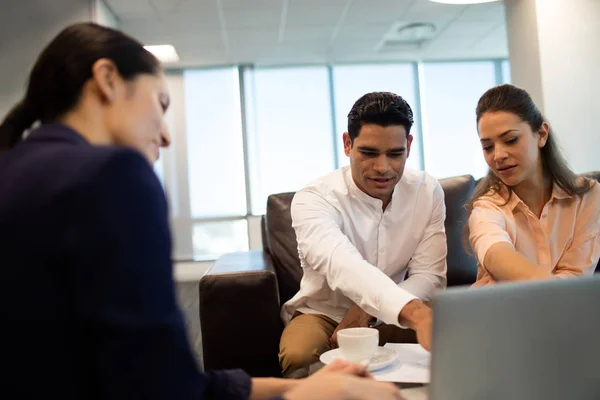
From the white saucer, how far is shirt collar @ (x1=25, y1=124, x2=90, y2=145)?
69 cm

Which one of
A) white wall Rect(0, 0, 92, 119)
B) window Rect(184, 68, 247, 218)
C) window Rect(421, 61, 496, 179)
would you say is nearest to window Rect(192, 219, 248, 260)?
window Rect(184, 68, 247, 218)

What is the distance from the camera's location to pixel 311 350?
5.29 ft

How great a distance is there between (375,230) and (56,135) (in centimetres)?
144

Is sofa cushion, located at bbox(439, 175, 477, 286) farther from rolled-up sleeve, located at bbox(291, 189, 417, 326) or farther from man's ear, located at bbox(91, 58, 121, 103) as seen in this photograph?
man's ear, located at bbox(91, 58, 121, 103)

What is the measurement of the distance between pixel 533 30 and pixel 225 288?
→ 347 centimetres

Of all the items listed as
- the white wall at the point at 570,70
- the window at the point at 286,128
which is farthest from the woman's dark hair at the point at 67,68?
the window at the point at 286,128

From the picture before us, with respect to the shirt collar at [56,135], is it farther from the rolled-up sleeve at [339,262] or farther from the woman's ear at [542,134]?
the woman's ear at [542,134]

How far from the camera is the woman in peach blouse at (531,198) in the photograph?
5.32 ft

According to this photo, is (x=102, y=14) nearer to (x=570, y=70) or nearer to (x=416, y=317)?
(x=570, y=70)

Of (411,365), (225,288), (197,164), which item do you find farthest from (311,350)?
(197,164)

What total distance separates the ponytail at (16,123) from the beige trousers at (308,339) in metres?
0.98

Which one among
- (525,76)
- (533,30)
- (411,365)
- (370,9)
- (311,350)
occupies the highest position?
(370,9)

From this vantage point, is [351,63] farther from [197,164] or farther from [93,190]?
[93,190]

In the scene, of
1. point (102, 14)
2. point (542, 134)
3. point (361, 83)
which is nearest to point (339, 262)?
point (542, 134)
